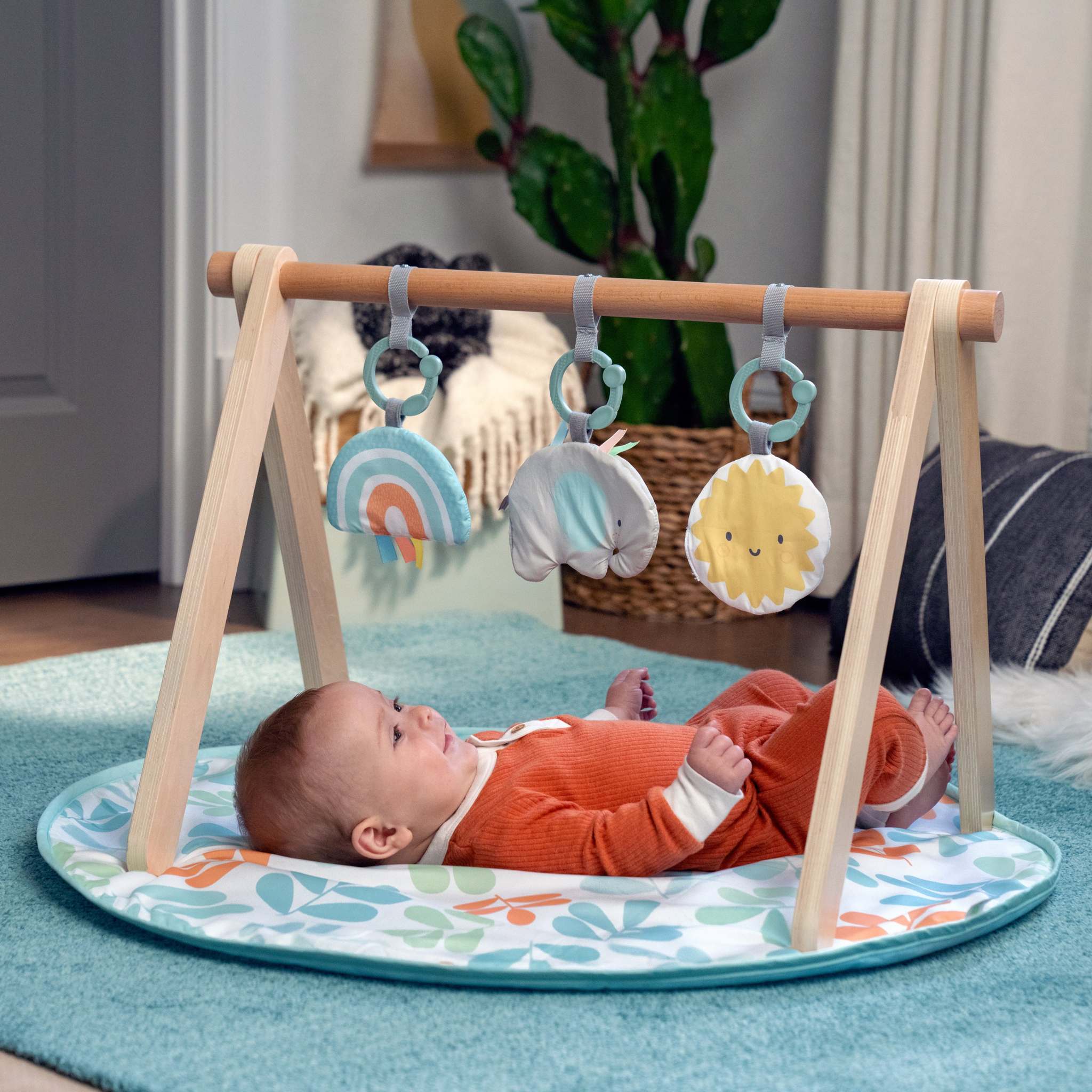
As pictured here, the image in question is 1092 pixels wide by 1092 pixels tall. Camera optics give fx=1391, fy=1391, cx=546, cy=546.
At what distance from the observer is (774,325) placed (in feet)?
3.54

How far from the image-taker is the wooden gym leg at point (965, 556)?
43.1 inches

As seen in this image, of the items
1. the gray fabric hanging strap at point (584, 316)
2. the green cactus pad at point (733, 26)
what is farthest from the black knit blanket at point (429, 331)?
the gray fabric hanging strap at point (584, 316)

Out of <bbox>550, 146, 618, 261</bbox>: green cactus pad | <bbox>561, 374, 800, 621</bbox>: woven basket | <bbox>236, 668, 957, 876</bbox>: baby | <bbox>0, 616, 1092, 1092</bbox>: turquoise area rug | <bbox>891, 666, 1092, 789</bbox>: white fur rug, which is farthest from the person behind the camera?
<bbox>550, 146, 618, 261</bbox>: green cactus pad

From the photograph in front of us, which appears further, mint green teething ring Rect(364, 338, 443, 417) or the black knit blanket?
the black knit blanket

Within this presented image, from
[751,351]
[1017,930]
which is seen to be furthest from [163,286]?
[1017,930]

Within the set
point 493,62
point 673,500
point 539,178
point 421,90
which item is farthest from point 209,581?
point 421,90

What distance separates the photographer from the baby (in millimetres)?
1128

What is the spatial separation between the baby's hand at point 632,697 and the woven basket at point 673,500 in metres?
0.98

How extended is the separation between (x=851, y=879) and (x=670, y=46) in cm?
183

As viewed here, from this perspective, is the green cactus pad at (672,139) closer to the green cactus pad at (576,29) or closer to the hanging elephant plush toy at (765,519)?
the green cactus pad at (576,29)

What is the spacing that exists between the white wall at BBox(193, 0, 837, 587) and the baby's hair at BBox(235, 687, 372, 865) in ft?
5.23

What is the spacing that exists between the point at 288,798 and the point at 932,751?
582 mm

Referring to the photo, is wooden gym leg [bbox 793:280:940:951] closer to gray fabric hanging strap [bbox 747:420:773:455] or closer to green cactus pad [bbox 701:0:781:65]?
gray fabric hanging strap [bbox 747:420:773:455]

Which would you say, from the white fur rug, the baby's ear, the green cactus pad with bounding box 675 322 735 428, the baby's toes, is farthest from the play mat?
the green cactus pad with bounding box 675 322 735 428
